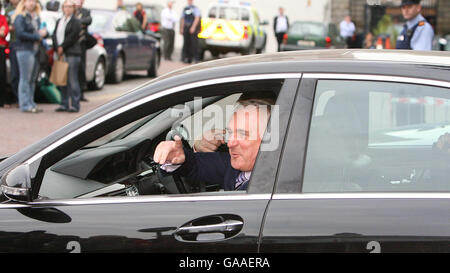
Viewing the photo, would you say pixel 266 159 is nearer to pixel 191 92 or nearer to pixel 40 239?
pixel 191 92

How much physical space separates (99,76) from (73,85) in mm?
2968

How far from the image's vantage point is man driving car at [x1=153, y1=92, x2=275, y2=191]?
3.29 m

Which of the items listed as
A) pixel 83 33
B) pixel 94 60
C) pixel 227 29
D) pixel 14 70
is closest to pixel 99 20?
pixel 94 60

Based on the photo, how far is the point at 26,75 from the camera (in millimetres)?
12281

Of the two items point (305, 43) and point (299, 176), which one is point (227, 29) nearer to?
point (305, 43)

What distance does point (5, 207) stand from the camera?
3057 mm

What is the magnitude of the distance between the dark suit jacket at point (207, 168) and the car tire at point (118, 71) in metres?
13.3

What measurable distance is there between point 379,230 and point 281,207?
342 millimetres

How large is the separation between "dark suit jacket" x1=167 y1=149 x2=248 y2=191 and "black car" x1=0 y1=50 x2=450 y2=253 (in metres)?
0.59

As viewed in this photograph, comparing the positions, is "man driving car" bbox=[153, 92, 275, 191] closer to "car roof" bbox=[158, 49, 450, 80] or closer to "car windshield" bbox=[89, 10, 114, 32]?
"car roof" bbox=[158, 49, 450, 80]

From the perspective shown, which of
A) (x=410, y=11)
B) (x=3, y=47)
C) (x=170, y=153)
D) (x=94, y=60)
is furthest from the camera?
(x=94, y=60)

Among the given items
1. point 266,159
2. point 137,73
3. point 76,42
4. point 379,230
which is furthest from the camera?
point 137,73

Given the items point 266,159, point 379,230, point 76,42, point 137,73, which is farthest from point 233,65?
point 137,73

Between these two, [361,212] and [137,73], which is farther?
[137,73]
